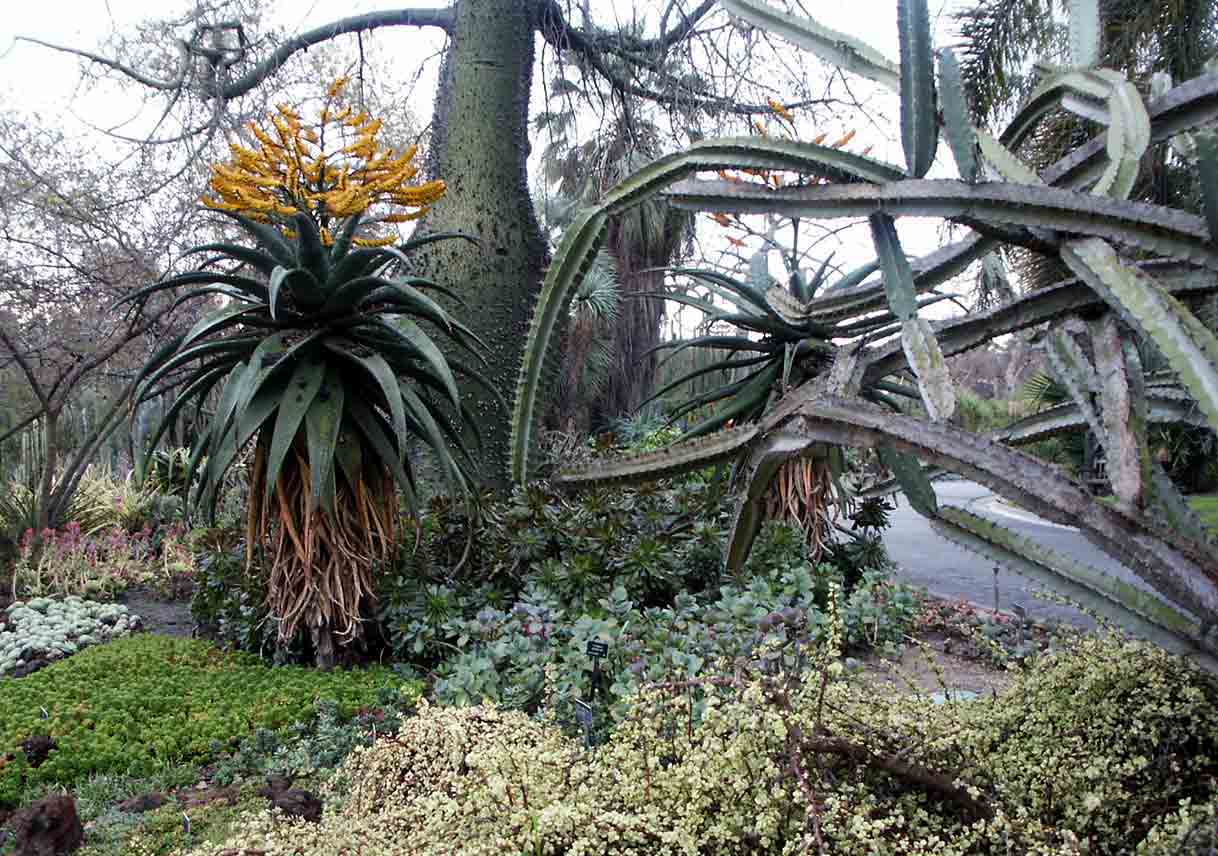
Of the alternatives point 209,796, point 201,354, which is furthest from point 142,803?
point 201,354

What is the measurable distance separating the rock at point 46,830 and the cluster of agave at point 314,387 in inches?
51.3

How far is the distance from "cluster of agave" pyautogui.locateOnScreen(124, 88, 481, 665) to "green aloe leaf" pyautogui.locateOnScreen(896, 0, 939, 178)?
2137 millimetres

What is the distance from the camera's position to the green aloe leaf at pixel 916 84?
4.82ft

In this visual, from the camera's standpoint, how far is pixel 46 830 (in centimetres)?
213

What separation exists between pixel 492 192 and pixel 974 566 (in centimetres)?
611

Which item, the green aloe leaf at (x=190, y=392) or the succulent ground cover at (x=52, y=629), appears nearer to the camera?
the green aloe leaf at (x=190, y=392)

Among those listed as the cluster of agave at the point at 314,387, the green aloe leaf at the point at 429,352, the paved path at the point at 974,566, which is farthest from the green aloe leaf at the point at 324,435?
the paved path at the point at 974,566

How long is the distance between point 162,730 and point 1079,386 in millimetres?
3051

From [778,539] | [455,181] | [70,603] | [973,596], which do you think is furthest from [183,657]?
[973,596]

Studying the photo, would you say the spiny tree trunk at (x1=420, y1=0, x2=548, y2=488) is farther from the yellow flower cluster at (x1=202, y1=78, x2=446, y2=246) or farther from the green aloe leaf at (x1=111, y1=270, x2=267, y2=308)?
the green aloe leaf at (x1=111, y1=270, x2=267, y2=308)

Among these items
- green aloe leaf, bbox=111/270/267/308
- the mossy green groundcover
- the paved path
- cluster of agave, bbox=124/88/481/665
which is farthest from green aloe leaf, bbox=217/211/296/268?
the paved path

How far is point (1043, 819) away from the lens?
57.4 inches

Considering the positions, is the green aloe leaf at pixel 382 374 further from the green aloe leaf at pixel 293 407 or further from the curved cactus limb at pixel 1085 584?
the curved cactus limb at pixel 1085 584

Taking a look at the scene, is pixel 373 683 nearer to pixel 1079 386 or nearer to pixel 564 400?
pixel 1079 386
